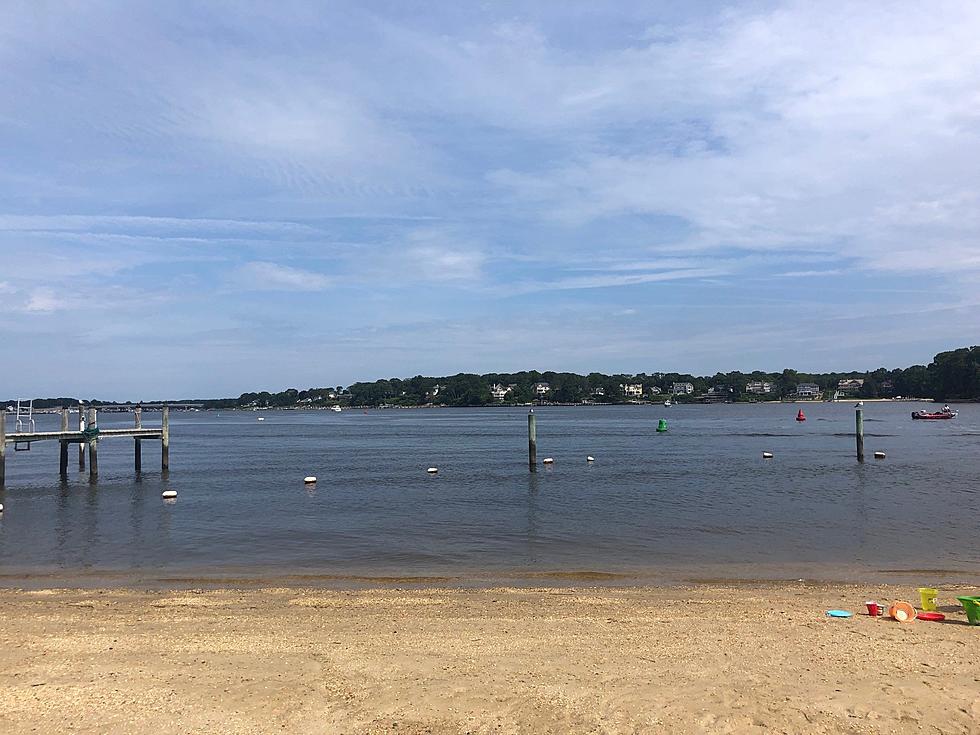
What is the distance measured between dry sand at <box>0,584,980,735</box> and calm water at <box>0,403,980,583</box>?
4655 millimetres

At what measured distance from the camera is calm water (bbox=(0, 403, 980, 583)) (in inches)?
698

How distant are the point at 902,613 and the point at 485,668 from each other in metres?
6.49

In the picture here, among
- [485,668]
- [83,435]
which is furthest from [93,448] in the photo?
[485,668]

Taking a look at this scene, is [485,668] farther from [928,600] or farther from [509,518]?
[509,518]

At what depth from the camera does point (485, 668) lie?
900 centimetres

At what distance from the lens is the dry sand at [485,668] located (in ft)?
24.4

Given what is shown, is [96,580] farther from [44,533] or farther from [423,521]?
[423,521]

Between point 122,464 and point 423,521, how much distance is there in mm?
35787

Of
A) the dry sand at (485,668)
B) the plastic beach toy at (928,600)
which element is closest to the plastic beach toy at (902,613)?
the dry sand at (485,668)

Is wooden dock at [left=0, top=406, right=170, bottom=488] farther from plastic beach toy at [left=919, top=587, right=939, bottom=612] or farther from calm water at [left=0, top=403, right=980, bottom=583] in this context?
plastic beach toy at [left=919, top=587, right=939, bottom=612]

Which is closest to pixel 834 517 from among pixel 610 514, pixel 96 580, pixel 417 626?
pixel 610 514

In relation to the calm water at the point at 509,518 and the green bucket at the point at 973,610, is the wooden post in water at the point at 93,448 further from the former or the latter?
the green bucket at the point at 973,610

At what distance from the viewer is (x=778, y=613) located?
39.2 feet

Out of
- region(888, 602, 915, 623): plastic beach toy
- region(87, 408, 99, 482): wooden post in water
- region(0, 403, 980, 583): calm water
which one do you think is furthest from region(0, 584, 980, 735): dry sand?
region(87, 408, 99, 482): wooden post in water
